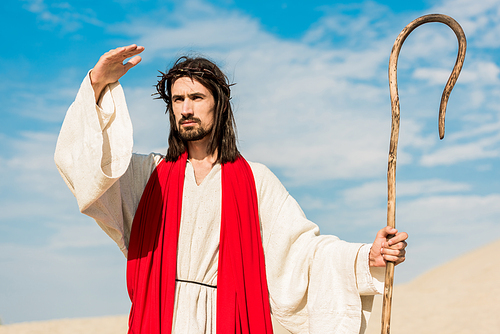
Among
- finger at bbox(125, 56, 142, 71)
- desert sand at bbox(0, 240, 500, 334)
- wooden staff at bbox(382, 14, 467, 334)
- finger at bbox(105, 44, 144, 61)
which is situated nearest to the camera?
wooden staff at bbox(382, 14, 467, 334)

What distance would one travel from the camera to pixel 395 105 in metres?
3.17

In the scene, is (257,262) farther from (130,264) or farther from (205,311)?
(130,264)

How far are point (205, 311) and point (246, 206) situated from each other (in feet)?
2.65

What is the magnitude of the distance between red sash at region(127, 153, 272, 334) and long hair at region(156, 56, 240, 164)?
16 centimetres

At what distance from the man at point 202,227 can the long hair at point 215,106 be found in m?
0.01

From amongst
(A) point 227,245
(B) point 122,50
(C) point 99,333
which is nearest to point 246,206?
(A) point 227,245

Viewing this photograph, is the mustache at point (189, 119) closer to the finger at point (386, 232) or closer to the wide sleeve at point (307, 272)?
the wide sleeve at point (307, 272)

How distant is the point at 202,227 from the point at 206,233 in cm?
5

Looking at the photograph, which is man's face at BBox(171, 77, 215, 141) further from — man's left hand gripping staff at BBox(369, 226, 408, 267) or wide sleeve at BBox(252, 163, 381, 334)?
man's left hand gripping staff at BBox(369, 226, 408, 267)

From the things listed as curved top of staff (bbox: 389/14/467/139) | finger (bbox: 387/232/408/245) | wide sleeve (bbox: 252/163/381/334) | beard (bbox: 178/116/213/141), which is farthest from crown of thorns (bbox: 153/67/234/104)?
finger (bbox: 387/232/408/245)

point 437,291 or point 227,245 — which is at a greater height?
point 437,291

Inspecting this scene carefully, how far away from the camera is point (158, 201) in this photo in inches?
142

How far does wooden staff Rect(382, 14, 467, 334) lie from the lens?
300 cm

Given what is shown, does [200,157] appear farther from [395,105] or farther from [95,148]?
[395,105]
